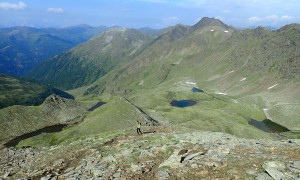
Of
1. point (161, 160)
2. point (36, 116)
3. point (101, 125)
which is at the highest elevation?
point (161, 160)

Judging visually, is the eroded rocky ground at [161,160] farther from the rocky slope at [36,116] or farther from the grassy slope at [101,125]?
the rocky slope at [36,116]

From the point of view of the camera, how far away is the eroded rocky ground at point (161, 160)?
3500cm

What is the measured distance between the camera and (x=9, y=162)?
48656 millimetres

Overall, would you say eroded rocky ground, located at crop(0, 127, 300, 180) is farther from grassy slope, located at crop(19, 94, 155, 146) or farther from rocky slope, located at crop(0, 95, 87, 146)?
rocky slope, located at crop(0, 95, 87, 146)

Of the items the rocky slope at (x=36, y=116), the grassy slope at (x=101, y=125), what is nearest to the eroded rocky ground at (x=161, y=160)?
the grassy slope at (x=101, y=125)

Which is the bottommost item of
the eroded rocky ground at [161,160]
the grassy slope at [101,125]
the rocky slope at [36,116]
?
the rocky slope at [36,116]

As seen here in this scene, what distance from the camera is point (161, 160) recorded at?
131 ft

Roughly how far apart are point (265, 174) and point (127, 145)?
20.5m

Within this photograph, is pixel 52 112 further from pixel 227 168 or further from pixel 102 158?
pixel 227 168

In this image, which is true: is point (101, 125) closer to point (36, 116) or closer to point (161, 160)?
point (36, 116)

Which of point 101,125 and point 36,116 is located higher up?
point 101,125

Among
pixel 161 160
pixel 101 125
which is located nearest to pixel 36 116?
pixel 101 125

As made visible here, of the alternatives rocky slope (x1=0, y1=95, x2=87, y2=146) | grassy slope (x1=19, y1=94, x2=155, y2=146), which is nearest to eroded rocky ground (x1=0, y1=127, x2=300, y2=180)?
grassy slope (x1=19, y1=94, x2=155, y2=146)

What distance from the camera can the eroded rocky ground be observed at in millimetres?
35000
